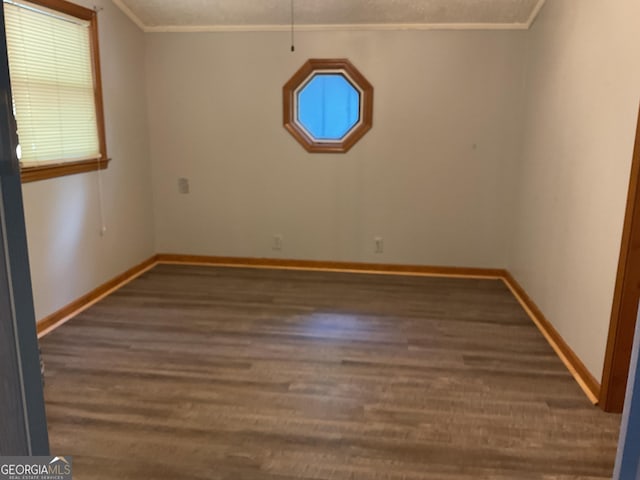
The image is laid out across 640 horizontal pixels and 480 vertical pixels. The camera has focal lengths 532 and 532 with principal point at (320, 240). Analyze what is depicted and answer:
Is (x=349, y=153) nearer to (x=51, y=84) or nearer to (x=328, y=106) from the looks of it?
(x=328, y=106)

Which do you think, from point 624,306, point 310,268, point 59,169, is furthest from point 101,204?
point 624,306

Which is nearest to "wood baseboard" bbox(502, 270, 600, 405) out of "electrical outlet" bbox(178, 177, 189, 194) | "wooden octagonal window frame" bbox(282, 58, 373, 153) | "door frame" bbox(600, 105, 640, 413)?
"door frame" bbox(600, 105, 640, 413)

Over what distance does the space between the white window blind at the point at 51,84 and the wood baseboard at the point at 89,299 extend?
963 mm

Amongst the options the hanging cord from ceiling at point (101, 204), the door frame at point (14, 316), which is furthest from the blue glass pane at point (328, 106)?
the door frame at point (14, 316)

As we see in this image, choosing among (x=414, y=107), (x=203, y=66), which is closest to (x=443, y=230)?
(x=414, y=107)

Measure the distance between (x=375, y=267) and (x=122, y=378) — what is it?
8.14ft

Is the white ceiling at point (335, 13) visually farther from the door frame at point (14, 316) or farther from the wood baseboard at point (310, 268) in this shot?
the door frame at point (14, 316)

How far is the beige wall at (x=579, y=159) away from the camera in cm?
239

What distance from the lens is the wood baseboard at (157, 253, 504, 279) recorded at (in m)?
4.55

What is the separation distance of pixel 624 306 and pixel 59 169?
3.26 m

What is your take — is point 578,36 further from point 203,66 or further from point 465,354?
point 203,66

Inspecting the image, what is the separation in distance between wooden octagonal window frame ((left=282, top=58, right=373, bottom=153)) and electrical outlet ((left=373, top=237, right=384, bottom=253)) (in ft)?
2.65

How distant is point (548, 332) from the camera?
10.8ft

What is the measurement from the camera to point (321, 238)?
4656mm
